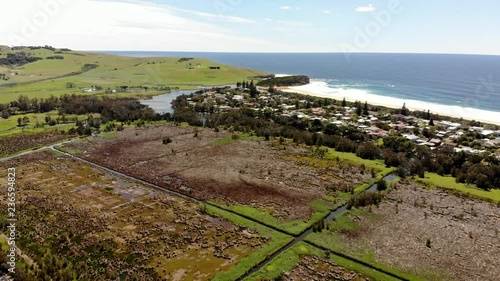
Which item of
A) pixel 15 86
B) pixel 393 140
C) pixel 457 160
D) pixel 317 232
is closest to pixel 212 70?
pixel 15 86

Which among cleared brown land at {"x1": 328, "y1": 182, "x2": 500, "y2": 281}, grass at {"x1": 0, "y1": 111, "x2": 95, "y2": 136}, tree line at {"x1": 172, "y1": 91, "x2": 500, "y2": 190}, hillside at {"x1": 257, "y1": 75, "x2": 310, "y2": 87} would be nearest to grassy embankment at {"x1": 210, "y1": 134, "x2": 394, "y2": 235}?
cleared brown land at {"x1": 328, "y1": 182, "x2": 500, "y2": 281}

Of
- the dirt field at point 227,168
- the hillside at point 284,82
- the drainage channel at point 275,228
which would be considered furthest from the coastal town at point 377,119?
the hillside at point 284,82

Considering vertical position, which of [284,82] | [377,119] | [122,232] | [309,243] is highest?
[284,82]

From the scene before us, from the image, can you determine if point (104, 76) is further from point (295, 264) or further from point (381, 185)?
point (295, 264)

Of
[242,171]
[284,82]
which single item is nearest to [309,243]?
[242,171]

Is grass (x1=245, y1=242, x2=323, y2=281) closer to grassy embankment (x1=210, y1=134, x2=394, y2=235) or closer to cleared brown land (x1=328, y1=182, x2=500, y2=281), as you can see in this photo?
grassy embankment (x1=210, y1=134, x2=394, y2=235)

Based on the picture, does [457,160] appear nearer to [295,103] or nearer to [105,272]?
[105,272]

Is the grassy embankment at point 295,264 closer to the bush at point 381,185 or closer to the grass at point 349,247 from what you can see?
the grass at point 349,247
